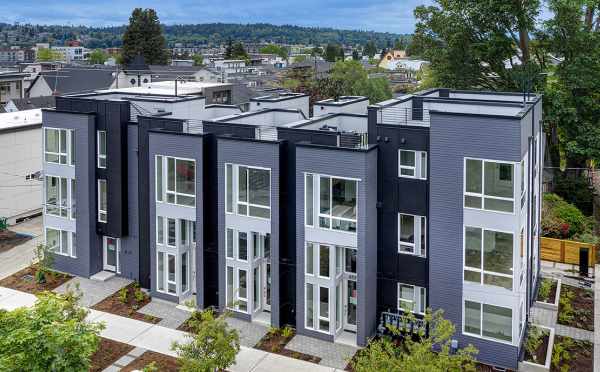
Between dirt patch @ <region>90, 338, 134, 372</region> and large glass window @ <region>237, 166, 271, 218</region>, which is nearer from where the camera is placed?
dirt patch @ <region>90, 338, 134, 372</region>

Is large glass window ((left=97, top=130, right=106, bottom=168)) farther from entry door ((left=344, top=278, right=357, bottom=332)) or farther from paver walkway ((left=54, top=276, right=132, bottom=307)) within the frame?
entry door ((left=344, top=278, right=357, bottom=332))

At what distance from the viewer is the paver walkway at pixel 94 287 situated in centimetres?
2456

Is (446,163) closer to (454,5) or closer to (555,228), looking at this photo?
(555,228)

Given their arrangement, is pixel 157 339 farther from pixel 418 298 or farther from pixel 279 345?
pixel 418 298

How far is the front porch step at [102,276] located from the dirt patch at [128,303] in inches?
59.8

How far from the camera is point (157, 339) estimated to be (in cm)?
2125

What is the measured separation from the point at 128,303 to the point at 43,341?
9.31 metres

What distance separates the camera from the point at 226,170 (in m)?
22.1

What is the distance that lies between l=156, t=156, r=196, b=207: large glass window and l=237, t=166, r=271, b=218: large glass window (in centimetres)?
223

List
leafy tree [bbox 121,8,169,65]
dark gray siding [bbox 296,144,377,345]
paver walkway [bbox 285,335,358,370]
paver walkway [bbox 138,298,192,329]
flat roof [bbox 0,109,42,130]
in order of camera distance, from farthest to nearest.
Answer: leafy tree [bbox 121,8,169,65] → flat roof [bbox 0,109,42,130] → paver walkway [bbox 138,298,192,329] → dark gray siding [bbox 296,144,377,345] → paver walkway [bbox 285,335,358,370]

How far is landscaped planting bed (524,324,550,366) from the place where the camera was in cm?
1947

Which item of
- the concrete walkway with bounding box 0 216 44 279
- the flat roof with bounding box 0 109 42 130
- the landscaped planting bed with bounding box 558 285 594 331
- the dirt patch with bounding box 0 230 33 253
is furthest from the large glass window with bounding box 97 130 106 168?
the landscaped planting bed with bounding box 558 285 594 331

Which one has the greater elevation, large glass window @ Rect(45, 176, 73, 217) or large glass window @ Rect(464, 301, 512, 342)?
large glass window @ Rect(45, 176, 73, 217)

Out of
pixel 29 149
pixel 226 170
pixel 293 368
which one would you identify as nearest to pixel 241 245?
pixel 226 170
